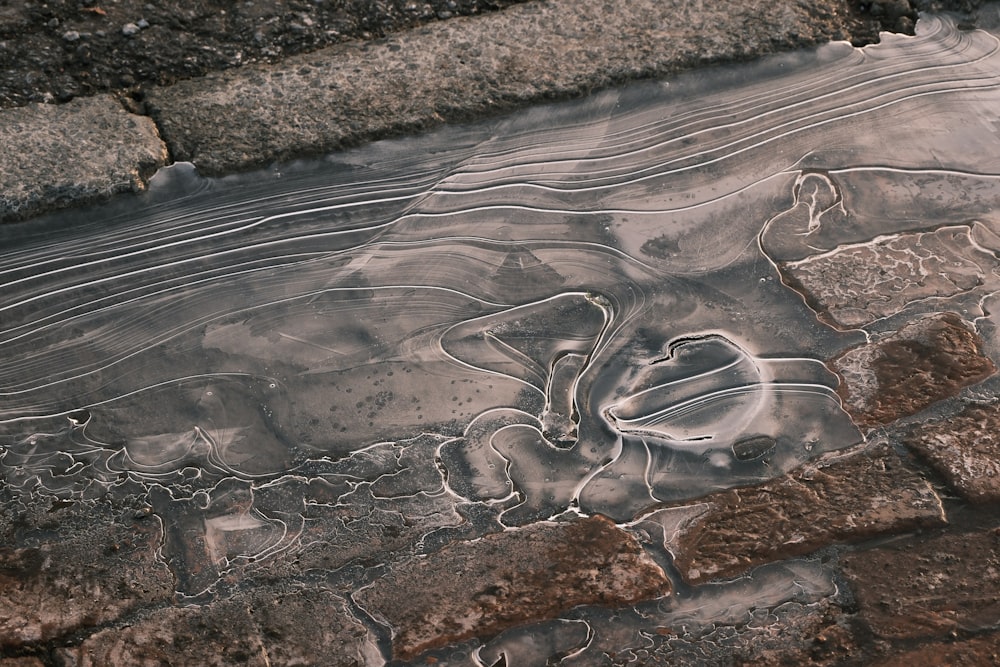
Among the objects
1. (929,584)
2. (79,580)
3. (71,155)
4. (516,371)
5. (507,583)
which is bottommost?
(929,584)

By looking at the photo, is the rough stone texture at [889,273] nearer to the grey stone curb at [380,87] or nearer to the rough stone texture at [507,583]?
the grey stone curb at [380,87]

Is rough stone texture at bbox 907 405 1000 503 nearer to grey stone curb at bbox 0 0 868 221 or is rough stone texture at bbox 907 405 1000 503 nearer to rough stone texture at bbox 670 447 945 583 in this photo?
rough stone texture at bbox 670 447 945 583

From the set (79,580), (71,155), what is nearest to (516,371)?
(79,580)

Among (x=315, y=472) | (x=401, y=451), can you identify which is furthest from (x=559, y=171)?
(x=315, y=472)

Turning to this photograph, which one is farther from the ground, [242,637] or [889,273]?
[889,273]

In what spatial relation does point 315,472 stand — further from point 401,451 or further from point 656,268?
point 656,268

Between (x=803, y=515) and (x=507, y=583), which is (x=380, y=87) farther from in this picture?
(x=803, y=515)
